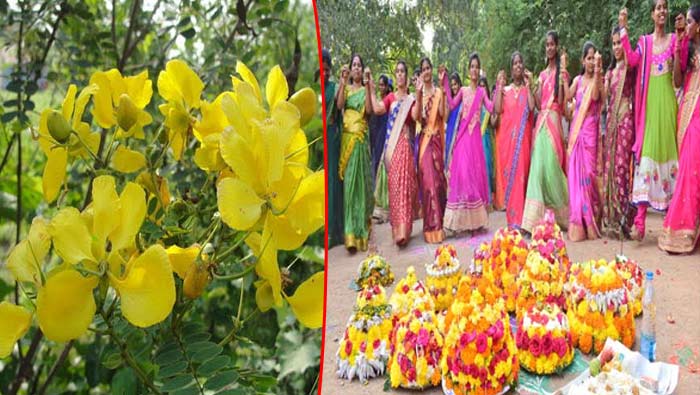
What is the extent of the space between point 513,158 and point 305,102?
0.92 m

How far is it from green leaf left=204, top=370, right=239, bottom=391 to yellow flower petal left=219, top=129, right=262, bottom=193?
0.14 meters

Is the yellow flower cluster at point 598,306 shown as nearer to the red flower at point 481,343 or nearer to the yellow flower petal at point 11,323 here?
the red flower at point 481,343

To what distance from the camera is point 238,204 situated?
0.37 meters

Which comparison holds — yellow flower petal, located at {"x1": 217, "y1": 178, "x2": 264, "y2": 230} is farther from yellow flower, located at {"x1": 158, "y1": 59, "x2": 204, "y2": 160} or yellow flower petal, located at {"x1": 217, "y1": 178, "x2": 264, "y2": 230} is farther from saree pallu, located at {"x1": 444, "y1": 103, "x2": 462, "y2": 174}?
saree pallu, located at {"x1": 444, "y1": 103, "x2": 462, "y2": 174}

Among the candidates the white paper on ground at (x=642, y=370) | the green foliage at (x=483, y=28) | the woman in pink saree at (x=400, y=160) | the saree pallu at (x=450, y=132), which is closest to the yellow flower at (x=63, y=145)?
the green foliage at (x=483, y=28)

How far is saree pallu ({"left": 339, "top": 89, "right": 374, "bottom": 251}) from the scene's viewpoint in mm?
1173

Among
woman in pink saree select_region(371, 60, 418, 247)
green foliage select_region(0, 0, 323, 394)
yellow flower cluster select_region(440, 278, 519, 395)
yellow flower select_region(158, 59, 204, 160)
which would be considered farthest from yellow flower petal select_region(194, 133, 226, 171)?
yellow flower cluster select_region(440, 278, 519, 395)

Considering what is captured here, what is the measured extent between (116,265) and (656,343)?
1.15 m

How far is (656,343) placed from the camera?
50.3 inches

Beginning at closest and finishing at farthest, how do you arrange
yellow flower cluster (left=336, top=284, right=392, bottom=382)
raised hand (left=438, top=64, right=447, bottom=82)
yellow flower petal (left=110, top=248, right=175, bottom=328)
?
yellow flower petal (left=110, top=248, right=175, bottom=328) < raised hand (left=438, top=64, right=447, bottom=82) < yellow flower cluster (left=336, top=284, right=392, bottom=382)

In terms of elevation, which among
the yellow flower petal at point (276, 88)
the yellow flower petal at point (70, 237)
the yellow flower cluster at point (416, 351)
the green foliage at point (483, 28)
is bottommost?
the yellow flower cluster at point (416, 351)

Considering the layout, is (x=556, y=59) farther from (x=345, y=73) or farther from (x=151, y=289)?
(x=151, y=289)

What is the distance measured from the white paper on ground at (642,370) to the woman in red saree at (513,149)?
11.4 inches

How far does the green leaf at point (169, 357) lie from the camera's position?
446mm
